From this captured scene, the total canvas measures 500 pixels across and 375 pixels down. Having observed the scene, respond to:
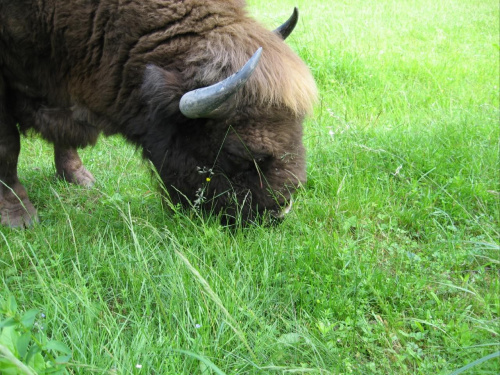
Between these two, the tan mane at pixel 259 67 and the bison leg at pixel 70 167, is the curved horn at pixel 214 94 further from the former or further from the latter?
the bison leg at pixel 70 167

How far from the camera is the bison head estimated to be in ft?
8.88

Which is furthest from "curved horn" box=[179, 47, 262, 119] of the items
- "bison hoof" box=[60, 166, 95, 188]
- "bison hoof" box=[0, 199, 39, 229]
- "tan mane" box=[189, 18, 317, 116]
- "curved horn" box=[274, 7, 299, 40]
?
"bison hoof" box=[60, 166, 95, 188]

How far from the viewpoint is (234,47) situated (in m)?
2.76

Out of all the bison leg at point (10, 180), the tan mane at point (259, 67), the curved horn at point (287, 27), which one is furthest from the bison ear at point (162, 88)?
the bison leg at point (10, 180)


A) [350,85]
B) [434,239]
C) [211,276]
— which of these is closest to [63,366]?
[211,276]

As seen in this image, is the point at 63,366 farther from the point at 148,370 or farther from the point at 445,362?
the point at 445,362

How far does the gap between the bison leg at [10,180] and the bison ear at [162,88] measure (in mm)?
1397

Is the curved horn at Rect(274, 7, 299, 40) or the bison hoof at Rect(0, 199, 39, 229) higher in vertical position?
the curved horn at Rect(274, 7, 299, 40)

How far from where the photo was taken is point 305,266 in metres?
2.63

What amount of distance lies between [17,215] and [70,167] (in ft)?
2.85

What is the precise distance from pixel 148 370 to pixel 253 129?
153 centimetres

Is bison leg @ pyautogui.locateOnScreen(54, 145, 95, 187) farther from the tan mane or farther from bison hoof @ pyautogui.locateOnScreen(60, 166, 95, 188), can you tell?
the tan mane

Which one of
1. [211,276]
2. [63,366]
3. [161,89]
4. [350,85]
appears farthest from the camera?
[350,85]

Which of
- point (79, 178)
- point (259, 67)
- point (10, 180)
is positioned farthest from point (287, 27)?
point (10, 180)
